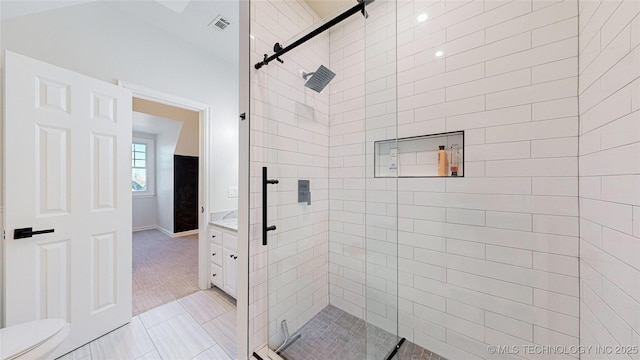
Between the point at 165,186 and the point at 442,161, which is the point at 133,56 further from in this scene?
the point at 165,186

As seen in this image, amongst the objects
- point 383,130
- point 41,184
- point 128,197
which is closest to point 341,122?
point 383,130

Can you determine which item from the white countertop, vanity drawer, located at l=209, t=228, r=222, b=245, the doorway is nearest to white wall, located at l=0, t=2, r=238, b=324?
the white countertop

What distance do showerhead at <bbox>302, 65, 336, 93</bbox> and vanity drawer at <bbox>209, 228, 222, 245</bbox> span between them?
1814mm

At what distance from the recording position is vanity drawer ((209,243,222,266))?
7.38 ft

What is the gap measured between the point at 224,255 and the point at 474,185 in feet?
7.67

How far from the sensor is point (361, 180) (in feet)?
5.95

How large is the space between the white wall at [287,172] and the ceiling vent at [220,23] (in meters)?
0.77

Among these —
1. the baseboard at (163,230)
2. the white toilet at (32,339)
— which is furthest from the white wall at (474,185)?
the baseboard at (163,230)

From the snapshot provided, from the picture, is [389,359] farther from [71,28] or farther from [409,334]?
[71,28]

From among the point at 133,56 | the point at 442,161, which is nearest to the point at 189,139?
the point at 133,56

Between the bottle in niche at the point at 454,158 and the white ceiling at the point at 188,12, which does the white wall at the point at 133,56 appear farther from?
the bottle in niche at the point at 454,158

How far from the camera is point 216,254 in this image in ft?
7.55

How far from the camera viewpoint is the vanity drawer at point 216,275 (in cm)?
225

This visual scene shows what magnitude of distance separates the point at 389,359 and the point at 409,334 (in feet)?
0.91
